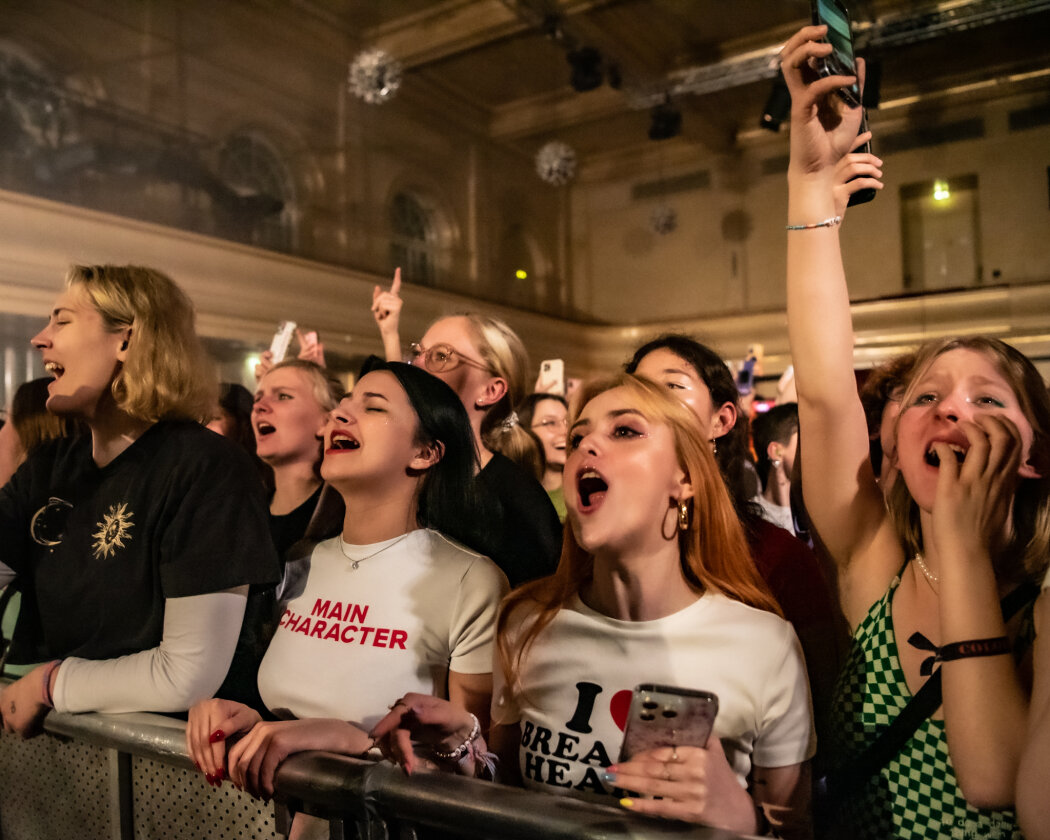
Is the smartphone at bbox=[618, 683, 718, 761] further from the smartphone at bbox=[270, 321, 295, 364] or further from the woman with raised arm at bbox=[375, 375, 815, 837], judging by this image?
the smartphone at bbox=[270, 321, 295, 364]

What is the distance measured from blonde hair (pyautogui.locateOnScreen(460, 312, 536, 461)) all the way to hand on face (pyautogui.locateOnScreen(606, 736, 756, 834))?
136 cm

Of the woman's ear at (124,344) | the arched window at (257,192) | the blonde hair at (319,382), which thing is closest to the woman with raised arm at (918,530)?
the woman's ear at (124,344)

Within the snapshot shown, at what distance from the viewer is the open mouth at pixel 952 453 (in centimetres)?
113

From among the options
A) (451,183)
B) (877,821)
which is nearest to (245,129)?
(451,183)

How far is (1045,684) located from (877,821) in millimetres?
411

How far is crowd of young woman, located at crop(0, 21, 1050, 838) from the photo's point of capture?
3.51 ft

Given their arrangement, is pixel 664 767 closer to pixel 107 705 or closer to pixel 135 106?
pixel 107 705

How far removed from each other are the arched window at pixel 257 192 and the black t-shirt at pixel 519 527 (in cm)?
557

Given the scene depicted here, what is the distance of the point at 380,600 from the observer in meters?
1.48

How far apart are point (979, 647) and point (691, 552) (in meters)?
0.47

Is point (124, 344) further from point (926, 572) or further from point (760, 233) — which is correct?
point (760, 233)

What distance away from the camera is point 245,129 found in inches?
279

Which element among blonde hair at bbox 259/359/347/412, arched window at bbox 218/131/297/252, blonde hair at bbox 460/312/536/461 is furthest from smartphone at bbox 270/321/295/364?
arched window at bbox 218/131/297/252

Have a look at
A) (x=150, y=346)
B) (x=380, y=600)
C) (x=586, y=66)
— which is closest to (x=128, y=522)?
(x=150, y=346)
